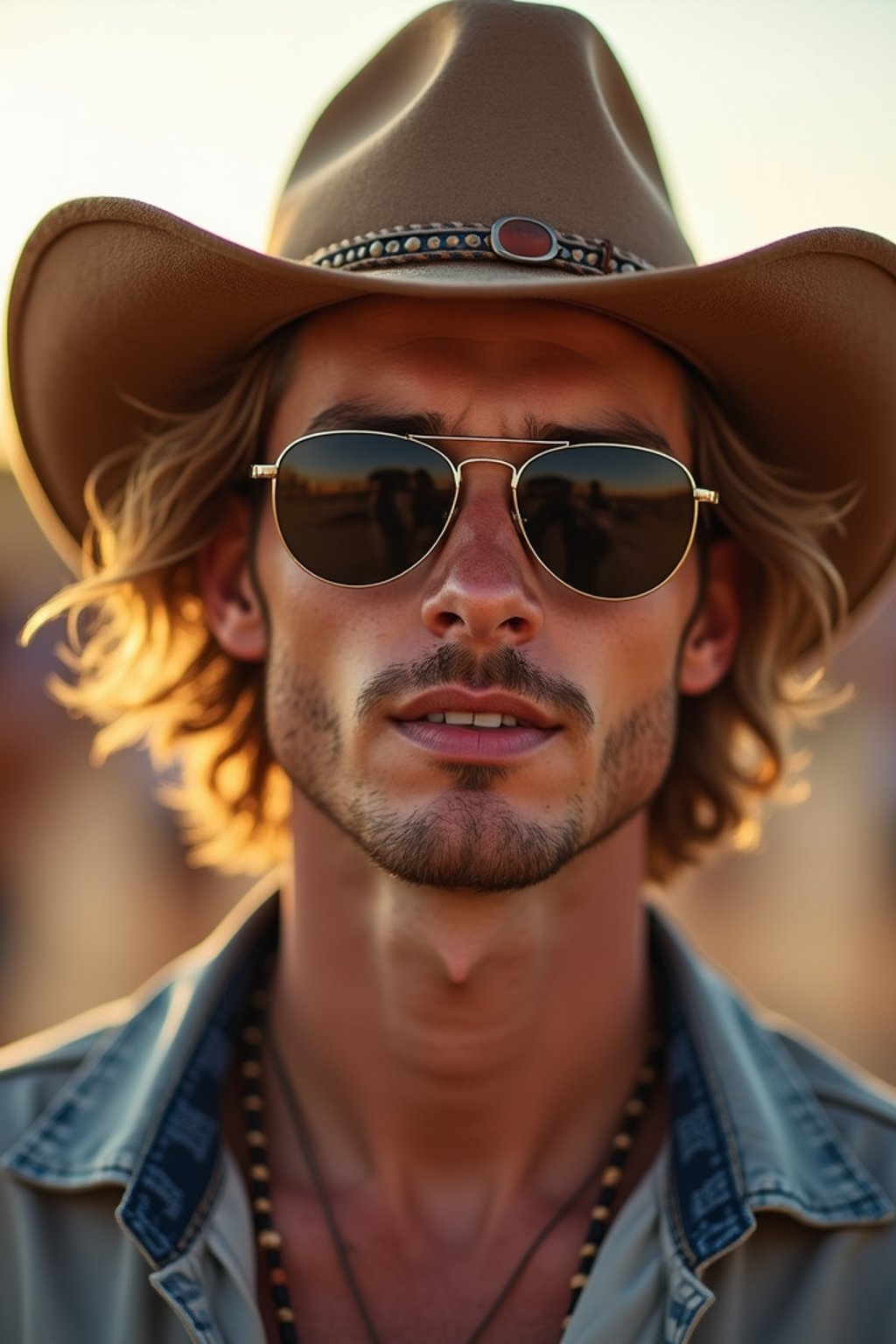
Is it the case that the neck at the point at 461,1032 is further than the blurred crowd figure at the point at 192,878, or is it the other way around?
the blurred crowd figure at the point at 192,878

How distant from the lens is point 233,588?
3.30m

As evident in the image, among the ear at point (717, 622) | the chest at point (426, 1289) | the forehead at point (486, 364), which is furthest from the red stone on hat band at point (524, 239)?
the chest at point (426, 1289)

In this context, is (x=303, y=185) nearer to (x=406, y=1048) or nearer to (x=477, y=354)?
(x=477, y=354)

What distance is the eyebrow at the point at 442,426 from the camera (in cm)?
271

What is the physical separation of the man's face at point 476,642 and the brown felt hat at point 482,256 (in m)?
0.12

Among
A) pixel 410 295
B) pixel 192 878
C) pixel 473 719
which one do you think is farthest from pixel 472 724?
pixel 192 878

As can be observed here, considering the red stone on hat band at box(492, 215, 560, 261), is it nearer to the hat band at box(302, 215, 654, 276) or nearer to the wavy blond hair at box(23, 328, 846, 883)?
the hat band at box(302, 215, 654, 276)

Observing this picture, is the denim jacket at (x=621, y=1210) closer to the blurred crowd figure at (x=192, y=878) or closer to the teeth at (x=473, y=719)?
the teeth at (x=473, y=719)

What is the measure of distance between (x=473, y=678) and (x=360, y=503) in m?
0.38

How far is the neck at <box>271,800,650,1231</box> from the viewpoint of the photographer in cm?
286

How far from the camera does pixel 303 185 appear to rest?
2982 mm

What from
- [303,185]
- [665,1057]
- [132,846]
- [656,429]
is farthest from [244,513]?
[132,846]

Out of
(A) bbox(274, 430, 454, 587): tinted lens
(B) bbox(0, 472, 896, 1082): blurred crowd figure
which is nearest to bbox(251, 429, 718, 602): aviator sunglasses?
(A) bbox(274, 430, 454, 587): tinted lens

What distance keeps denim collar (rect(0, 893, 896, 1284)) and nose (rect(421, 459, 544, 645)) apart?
0.94 meters
